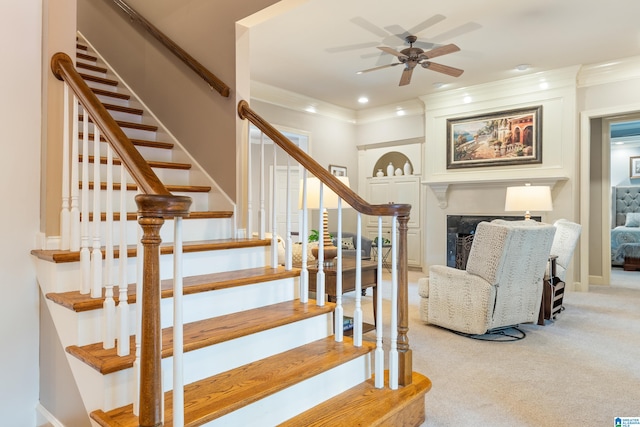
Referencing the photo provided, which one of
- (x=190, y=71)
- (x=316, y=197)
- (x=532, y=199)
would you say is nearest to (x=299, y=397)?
(x=316, y=197)

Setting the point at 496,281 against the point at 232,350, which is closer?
the point at 232,350

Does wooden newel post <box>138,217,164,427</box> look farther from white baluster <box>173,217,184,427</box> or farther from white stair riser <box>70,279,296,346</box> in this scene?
white stair riser <box>70,279,296,346</box>

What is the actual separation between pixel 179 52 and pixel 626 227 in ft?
27.6

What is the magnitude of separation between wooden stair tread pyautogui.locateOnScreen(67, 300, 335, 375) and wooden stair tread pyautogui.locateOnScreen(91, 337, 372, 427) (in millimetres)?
155

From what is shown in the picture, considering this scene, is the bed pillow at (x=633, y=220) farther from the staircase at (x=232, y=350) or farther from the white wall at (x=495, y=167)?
the staircase at (x=232, y=350)

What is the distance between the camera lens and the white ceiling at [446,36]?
145 inches

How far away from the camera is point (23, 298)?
78.4 inches

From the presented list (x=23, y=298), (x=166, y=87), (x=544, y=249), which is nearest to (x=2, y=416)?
(x=23, y=298)

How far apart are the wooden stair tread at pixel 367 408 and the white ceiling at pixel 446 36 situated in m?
3.16

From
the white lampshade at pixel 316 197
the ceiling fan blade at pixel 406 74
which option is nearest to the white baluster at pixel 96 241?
the white lampshade at pixel 316 197

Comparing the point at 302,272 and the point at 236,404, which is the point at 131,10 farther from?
the point at 236,404

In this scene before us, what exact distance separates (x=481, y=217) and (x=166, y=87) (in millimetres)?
4738

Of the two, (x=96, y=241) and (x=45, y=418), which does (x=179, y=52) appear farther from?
(x=45, y=418)

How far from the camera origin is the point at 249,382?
5.69ft
